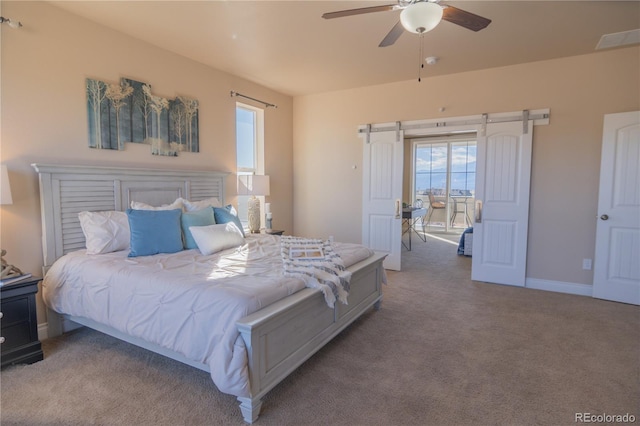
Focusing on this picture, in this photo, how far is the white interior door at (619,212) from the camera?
11.8 feet

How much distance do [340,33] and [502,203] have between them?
2.86 m

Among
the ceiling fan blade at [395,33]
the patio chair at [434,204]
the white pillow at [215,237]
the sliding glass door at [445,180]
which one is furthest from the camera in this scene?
the patio chair at [434,204]

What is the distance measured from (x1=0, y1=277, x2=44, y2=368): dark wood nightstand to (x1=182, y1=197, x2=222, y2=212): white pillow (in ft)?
4.63

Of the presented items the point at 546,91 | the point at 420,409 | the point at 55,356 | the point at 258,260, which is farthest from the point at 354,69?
the point at 55,356

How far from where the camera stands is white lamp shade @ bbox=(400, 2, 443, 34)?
205cm

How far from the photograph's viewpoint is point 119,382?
2.27 meters

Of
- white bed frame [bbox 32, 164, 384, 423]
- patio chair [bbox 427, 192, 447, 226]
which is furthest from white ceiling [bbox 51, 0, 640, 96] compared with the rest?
patio chair [bbox 427, 192, 447, 226]

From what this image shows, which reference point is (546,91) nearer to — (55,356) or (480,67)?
(480,67)

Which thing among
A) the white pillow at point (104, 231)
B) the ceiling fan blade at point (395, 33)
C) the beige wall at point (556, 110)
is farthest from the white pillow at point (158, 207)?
the beige wall at point (556, 110)

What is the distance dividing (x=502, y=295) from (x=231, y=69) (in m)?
4.32

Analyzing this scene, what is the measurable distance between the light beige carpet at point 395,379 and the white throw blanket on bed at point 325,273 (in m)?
0.51

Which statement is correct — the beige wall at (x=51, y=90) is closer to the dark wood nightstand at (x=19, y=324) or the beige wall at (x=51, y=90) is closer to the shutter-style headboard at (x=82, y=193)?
the shutter-style headboard at (x=82, y=193)

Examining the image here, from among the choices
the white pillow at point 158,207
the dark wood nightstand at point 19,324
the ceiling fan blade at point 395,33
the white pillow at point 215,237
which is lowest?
the dark wood nightstand at point 19,324

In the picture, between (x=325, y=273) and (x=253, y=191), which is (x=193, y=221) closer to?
(x=253, y=191)
